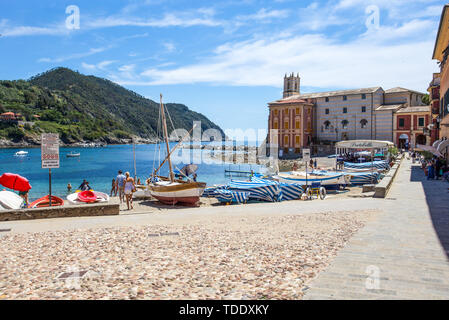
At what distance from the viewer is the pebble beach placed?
5734 mm

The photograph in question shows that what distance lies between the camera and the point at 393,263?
6715mm

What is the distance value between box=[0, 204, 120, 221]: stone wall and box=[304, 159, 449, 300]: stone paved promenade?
10.1m

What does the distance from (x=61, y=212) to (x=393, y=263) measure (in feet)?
39.8

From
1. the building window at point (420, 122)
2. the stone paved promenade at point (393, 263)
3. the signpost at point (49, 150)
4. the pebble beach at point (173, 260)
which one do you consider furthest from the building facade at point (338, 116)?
the signpost at point (49, 150)

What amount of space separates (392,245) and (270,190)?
1647 centimetres

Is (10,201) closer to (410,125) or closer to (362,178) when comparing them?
(362,178)

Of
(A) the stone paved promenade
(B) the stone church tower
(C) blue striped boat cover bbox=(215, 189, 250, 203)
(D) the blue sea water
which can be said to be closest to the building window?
(D) the blue sea water

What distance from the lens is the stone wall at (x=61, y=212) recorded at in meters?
13.4

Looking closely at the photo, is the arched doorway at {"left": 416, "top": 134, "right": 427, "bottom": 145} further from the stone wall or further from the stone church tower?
the stone wall

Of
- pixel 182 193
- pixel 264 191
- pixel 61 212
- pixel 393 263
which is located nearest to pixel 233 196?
pixel 264 191

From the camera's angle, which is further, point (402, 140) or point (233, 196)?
point (402, 140)

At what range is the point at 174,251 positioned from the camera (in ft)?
26.7

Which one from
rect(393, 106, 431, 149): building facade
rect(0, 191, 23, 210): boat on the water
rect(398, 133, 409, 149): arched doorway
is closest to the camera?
rect(0, 191, 23, 210): boat on the water
